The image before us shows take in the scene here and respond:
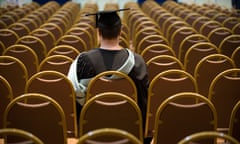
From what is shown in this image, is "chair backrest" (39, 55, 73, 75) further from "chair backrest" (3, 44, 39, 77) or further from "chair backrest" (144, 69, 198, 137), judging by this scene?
"chair backrest" (144, 69, 198, 137)

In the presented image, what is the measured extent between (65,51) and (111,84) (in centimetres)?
194

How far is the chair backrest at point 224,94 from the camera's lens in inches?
151

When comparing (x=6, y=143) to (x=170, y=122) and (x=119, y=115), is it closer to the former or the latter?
(x=119, y=115)

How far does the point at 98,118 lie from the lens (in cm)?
308

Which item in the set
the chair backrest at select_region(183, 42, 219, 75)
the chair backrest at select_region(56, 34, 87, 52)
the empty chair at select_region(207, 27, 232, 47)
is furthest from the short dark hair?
the empty chair at select_region(207, 27, 232, 47)

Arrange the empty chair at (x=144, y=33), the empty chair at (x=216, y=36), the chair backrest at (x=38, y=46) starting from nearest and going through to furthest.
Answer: the chair backrest at (x=38, y=46) → the empty chair at (x=216, y=36) → the empty chair at (x=144, y=33)

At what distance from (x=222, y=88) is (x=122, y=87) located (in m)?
0.93

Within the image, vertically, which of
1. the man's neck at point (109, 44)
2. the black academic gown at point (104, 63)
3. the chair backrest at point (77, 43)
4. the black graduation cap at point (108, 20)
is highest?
the black graduation cap at point (108, 20)

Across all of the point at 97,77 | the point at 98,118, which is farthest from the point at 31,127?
the point at 97,77

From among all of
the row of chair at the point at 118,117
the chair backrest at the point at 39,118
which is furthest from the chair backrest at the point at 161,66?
the chair backrest at the point at 39,118

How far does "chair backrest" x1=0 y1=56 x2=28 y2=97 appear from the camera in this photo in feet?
14.6

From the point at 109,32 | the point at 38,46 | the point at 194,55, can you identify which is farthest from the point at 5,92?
the point at 194,55

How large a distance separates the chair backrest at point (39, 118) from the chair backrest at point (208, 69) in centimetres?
196

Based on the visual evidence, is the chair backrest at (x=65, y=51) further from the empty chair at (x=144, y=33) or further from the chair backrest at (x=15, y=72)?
the empty chair at (x=144, y=33)
